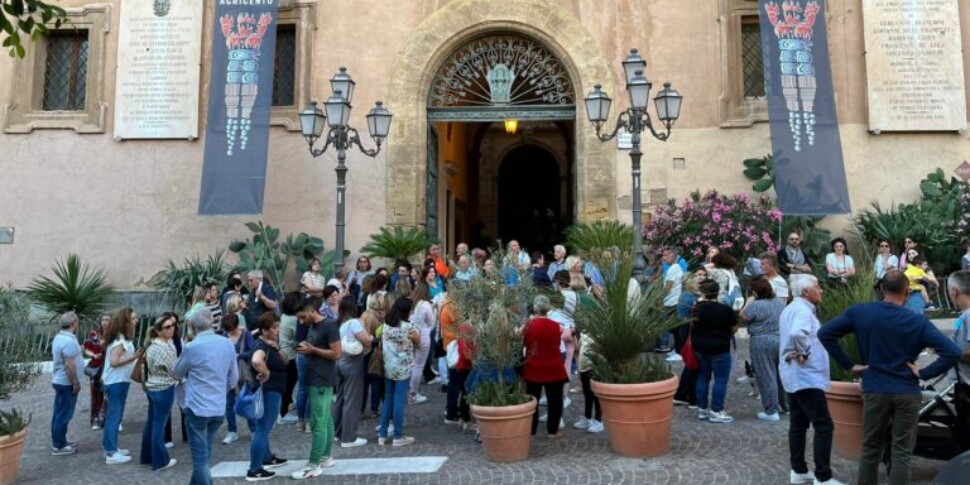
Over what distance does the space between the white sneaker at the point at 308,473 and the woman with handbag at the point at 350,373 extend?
811mm

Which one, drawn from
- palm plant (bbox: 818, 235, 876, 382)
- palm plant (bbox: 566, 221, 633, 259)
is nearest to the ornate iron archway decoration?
palm plant (bbox: 566, 221, 633, 259)

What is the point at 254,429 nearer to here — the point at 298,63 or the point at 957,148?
the point at 298,63

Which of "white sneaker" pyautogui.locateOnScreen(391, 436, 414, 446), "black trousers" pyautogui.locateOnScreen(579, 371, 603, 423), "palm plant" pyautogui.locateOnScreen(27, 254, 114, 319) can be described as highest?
"palm plant" pyautogui.locateOnScreen(27, 254, 114, 319)

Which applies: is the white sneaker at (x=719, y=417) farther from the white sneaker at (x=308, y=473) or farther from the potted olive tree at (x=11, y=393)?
the potted olive tree at (x=11, y=393)

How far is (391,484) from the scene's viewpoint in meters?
5.27

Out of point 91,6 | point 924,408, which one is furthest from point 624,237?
point 91,6

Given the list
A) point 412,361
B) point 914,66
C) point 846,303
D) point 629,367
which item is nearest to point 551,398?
point 629,367

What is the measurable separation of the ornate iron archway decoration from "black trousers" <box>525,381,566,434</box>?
820cm

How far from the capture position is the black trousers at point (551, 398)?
Result: 6159 mm

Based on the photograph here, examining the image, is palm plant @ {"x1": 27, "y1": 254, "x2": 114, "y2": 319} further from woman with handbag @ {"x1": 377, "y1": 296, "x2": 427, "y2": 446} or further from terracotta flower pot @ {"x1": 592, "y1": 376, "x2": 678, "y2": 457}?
terracotta flower pot @ {"x1": 592, "y1": 376, "x2": 678, "y2": 457}

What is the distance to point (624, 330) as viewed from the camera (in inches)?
219

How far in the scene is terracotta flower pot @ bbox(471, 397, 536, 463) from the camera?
5.55 m

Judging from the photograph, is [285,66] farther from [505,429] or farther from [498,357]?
[505,429]

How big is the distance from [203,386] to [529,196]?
19.1 meters
